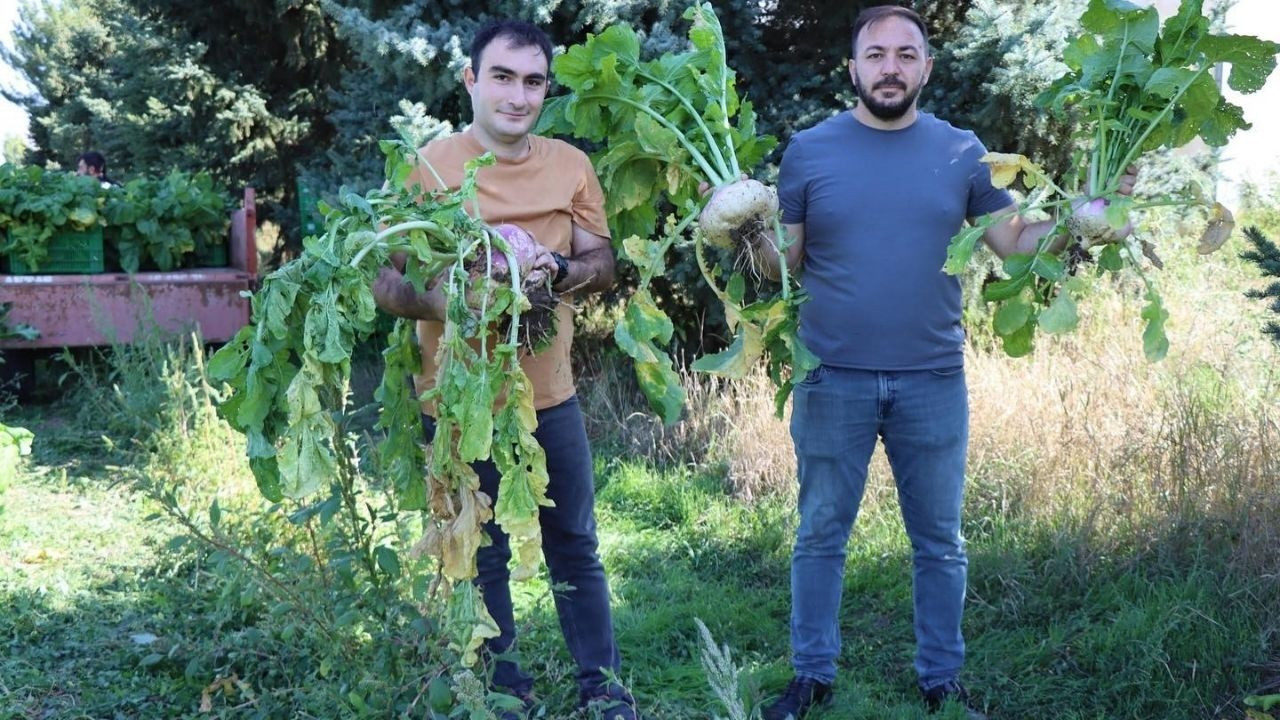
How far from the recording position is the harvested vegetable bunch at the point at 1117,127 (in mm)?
2668

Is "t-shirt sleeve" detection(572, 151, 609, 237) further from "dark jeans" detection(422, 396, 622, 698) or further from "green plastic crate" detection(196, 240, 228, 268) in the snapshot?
"green plastic crate" detection(196, 240, 228, 268)

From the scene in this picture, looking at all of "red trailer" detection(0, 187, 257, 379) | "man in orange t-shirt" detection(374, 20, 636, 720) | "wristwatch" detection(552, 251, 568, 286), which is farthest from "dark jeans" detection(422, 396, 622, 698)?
"red trailer" detection(0, 187, 257, 379)

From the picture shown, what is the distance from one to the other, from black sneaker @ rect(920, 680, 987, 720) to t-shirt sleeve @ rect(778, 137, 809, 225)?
1567 mm

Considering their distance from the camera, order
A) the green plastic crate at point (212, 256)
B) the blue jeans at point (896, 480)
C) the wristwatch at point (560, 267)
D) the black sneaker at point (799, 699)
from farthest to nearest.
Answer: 1. the green plastic crate at point (212, 256)
2. the black sneaker at point (799, 699)
3. the blue jeans at point (896, 480)
4. the wristwatch at point (560, 267)

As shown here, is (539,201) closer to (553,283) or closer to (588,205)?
(588,205)

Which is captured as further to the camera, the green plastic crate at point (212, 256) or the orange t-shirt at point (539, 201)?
the green plastic crate at point (212, 256)

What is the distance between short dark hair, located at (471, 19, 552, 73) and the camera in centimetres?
304

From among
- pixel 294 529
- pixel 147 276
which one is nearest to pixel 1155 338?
pixel 294 529

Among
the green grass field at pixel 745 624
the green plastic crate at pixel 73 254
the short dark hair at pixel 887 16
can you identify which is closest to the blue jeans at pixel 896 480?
the green grass field at pixel 745 624

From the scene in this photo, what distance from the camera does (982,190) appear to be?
10.8ft

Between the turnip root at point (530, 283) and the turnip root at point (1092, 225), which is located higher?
the turnip root at point (1092, 225)

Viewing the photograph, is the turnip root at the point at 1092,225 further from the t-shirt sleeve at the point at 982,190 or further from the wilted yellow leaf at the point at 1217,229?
the t-shirt sleeve at the point at 982,190

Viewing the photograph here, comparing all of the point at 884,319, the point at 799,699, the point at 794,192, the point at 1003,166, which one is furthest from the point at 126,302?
the point at 1003,166

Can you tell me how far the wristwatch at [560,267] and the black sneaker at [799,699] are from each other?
1554 millimetres
